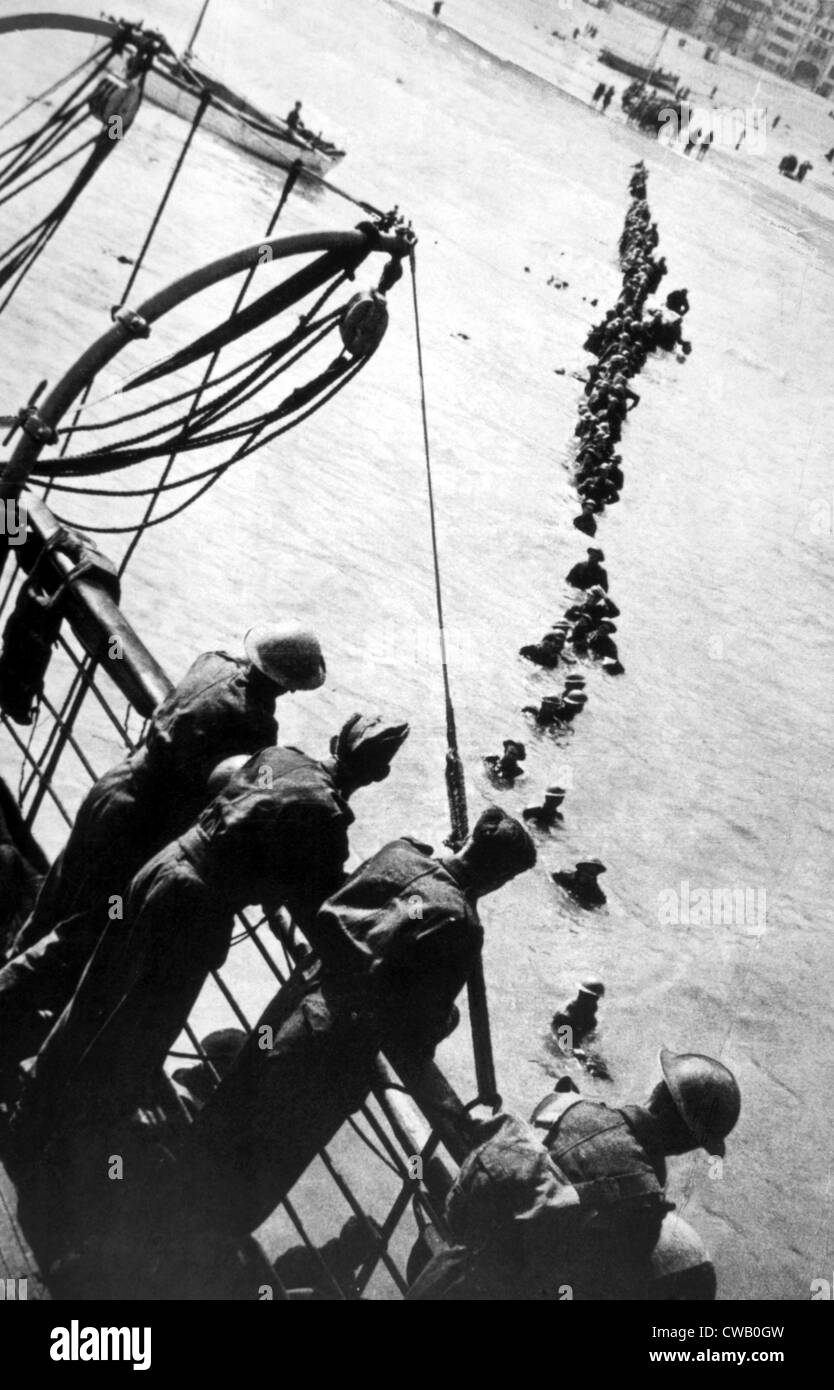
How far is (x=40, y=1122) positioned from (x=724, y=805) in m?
9.04

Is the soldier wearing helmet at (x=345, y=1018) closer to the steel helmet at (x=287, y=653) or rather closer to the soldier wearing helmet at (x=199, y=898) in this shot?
the soldier wearing helmet at (x=199, y=898)

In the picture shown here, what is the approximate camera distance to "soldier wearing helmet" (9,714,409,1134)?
3.29 metres

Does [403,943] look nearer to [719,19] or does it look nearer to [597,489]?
[597,489]

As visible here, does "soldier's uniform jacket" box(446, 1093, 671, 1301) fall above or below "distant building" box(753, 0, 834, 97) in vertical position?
below

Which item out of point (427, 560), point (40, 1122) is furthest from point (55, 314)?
point (40, 1122)

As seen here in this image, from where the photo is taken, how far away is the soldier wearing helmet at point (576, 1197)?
289 cm

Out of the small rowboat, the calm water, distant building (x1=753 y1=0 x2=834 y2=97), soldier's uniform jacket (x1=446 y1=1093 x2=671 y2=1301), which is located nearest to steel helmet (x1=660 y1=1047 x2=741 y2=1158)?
soldier's uniform jacket (x1=446 y1=1093 x2=671 y2=1301)

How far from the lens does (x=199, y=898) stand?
3.29 meters

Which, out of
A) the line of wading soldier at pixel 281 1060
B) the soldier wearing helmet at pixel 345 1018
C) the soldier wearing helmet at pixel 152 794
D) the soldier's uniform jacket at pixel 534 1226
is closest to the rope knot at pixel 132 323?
the soldier wearing helmet at pixel 152 794

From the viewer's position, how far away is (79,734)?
853cm

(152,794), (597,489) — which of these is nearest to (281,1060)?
(152,794)

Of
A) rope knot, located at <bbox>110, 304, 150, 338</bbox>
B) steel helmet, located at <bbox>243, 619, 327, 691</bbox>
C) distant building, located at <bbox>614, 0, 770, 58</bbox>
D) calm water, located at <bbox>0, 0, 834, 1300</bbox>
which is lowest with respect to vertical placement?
calm water, located at <bbox>0, 0, 834, 1300</bbox>

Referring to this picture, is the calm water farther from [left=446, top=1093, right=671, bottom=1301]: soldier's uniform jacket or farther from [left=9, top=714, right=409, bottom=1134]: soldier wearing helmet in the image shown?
[left=446, top=1093, right=671, bottom=1301]: soldier's uniform jacket

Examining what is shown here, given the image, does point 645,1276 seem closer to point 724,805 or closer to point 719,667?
point 724,805
